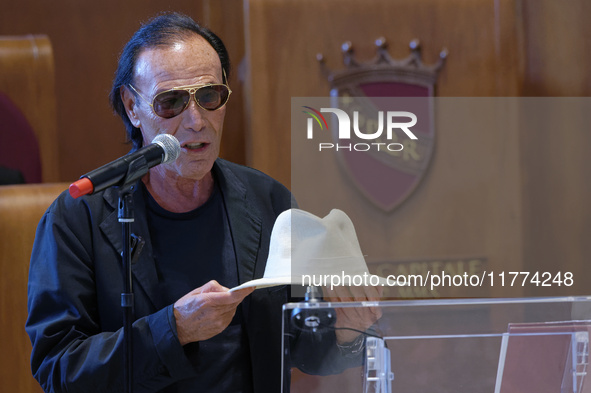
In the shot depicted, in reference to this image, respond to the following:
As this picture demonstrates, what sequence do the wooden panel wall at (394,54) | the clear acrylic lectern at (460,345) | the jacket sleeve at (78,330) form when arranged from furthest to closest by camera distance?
the wooden panel wall at (394,54) → the jacket sleeve at (78,330) → the clear acrylic lectern at (460,345)

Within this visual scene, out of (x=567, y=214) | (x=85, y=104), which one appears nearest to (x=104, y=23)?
(x=85, y=104)

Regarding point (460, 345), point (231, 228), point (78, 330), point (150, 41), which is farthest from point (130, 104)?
point (460, 345)

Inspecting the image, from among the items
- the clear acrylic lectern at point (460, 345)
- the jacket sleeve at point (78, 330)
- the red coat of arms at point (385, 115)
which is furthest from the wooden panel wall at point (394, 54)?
the clear acrylic lectern at point (460, 345)

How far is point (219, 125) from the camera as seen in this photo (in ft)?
5.79

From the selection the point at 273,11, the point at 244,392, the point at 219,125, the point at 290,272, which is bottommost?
the point at 244,392

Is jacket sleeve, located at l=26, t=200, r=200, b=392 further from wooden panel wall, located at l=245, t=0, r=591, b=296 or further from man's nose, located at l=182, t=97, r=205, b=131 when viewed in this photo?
wooden panel wall, located at l=245, t=0, r=591, b=296

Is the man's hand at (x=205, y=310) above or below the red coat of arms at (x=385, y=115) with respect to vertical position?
below

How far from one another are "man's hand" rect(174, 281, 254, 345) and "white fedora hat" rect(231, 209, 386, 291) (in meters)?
0.04

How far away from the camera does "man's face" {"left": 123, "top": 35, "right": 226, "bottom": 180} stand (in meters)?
1.70

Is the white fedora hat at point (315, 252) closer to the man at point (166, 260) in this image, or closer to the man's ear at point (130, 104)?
the man at point (166, 260)

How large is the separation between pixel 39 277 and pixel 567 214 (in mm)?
2481

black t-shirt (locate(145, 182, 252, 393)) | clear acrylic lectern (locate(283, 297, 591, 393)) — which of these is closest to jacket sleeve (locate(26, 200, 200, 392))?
black t-shirt (locate(145, 182, 252, 393))

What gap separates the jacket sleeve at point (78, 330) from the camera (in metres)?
1.51

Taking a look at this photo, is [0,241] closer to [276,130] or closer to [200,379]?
[200,379]
